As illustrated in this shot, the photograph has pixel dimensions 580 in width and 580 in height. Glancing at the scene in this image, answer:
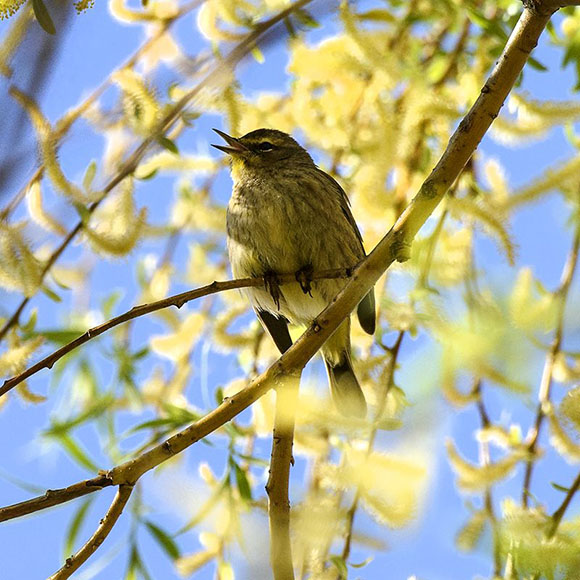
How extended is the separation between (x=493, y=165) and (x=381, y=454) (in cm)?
122

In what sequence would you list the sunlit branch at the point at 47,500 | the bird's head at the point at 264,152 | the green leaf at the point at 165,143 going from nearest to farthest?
1. the sunlit branch at the point at 47,500
2. the green leaf at the point at 165,143
3. the bird's head at the point at 264,152

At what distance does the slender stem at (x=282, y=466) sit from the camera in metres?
2.12

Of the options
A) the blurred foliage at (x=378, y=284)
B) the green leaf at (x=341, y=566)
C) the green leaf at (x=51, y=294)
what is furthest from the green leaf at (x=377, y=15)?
the green leaf at (x=341, y=566)

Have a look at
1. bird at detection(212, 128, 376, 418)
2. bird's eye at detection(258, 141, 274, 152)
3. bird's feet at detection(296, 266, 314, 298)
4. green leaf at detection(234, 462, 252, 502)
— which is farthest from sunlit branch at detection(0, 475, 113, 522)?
bird's eye at detection(258, 141, 274, 152)

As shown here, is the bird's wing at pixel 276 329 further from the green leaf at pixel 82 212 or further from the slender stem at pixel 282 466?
the slender stem at pixel 282 466

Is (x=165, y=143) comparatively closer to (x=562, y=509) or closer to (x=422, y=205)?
(x=422, y=205)

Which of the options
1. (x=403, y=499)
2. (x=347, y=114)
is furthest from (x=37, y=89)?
(x=347, y=114)

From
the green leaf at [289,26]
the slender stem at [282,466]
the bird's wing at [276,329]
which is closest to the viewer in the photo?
the slender stem at [282,466]

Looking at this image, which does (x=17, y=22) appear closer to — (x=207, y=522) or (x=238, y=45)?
(x=238, y=45)

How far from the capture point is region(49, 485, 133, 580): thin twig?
1882mm

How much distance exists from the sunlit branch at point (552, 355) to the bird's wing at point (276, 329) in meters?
1.09

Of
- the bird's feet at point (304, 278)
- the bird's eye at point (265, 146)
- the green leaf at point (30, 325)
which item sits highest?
the bird's eye at point (265, 146)

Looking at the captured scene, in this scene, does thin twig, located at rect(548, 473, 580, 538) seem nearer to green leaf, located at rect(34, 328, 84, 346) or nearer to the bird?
the bird

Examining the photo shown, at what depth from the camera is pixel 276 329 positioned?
3.74 meters
